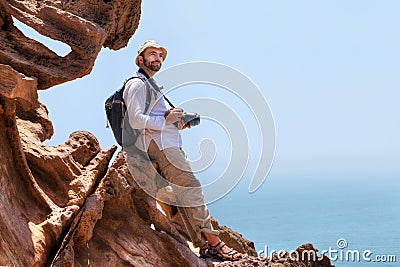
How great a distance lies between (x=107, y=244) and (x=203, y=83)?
7.78ft

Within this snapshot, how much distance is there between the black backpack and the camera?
738cm

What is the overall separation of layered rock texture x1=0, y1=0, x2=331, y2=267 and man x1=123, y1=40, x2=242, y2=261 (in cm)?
21

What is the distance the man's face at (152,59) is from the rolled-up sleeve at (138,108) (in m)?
0.38

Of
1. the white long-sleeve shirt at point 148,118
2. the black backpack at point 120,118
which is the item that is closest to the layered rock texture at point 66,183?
the black backpack at point 120,118

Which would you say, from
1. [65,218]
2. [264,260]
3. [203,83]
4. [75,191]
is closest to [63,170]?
[75,191]

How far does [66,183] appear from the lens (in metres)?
7.30

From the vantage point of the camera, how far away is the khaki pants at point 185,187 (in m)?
7.39

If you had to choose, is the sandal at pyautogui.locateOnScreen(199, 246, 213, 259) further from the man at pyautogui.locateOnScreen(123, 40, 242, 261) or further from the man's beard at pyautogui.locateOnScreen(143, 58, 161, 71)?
the man's beard at pyautogui.locateOnScreen(143, 58, 161, 71)

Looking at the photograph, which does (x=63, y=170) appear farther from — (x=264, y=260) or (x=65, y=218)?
(x=264, y=260)

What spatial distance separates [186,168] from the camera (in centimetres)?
741

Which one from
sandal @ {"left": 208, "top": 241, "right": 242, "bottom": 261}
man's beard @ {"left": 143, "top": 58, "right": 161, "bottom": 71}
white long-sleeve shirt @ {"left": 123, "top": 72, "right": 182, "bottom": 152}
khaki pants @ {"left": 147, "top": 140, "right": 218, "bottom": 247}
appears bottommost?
sandal @ {"left": 208, "top": 241, "right": 242, "bottom": 261}

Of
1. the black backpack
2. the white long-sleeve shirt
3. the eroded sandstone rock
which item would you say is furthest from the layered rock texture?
the white long-sleeve shirt

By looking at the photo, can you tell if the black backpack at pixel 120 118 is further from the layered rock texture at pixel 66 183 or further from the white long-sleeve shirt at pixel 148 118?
the layered rock texture at pixel 66 183

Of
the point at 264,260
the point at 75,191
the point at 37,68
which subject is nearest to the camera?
the point at 37,68
